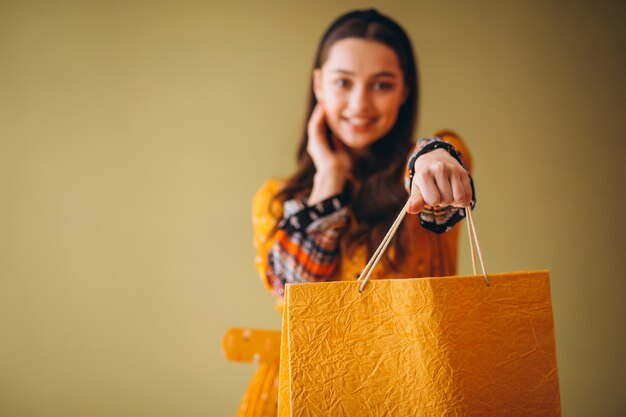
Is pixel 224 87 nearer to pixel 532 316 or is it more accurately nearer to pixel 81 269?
pixel 81 269

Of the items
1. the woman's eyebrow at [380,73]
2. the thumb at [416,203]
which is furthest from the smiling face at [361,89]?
the thumb at [416,203]

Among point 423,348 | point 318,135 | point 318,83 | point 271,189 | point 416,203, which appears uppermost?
point 318,83

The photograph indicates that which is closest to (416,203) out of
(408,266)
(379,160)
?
(408,266)

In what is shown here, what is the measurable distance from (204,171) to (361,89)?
499 millimetres

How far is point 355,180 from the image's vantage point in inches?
35.4

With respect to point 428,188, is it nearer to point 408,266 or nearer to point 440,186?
point 440,186

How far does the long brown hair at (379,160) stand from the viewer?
32.1 inches

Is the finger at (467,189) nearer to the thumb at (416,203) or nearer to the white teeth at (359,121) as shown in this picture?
the thumb at (416,203)

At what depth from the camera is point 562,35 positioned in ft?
3.57

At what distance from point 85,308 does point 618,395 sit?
4.58 feet

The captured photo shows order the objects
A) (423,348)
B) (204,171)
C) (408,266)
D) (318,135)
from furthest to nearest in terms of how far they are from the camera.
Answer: (204,171)
(318,135)
(408,266)
(423,348)

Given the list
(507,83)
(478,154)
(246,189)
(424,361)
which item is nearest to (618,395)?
(478,154)

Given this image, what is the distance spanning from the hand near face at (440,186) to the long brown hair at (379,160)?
32 cm

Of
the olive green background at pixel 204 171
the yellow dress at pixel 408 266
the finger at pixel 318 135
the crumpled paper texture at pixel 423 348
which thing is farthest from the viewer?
the olive green background at pixel 204 171
